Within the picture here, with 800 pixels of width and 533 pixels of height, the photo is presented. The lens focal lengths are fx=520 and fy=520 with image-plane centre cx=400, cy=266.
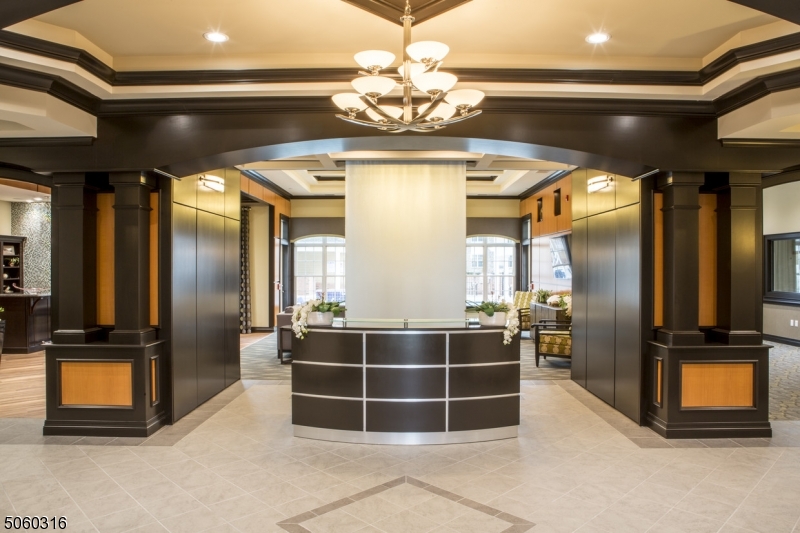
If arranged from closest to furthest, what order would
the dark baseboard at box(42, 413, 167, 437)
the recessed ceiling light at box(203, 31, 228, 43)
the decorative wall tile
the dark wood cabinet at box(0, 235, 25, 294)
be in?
the recessed ceiling light at box(203, 31, 228, 43) < the dark baseboard at box(42, 413, 167, 437) < the dark wood cabinet at box(0, 235, 25, 294) < the decorative wall tile

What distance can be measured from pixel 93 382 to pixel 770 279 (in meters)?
12.4

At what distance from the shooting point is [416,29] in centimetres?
378

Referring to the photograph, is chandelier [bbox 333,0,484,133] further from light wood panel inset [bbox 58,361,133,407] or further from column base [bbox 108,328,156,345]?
light wood panel inset [bbox 58,361,133,407]

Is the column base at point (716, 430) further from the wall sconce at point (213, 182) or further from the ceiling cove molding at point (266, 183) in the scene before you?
the ceiling cove molding at point (266, 183)

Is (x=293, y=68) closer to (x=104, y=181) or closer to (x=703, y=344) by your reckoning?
(x=104, y=181)

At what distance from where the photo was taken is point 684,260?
5023 millimetres

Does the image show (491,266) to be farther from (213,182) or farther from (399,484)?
Result: (399,484)

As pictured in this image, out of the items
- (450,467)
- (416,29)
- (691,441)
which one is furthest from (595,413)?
(416,29)

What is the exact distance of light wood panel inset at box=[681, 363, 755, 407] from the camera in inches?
195

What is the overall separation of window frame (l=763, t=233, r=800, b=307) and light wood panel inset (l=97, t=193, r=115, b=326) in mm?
11886

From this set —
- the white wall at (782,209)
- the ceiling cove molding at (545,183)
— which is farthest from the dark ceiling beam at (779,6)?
the white wall at (782,209)

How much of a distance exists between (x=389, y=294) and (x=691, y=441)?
4285mm

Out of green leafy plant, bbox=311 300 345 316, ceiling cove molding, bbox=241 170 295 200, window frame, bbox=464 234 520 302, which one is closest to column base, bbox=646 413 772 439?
green leafy plant, bbox=311 300 345 316

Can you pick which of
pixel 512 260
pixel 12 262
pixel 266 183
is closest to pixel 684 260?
pixel 266 183
